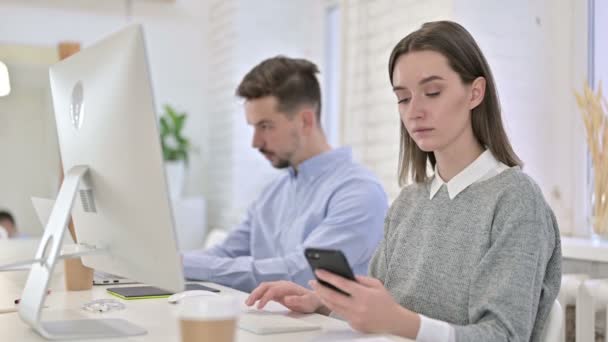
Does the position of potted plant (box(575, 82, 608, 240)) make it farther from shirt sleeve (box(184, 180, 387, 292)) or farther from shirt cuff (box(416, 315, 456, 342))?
shirt cuff (box(416, 315, 456, 342))

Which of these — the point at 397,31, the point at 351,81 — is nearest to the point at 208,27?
the point at 351,81

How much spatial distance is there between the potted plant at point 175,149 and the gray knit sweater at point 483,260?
3052mm

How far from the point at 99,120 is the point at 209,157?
3.59 metres

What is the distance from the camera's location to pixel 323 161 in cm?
251

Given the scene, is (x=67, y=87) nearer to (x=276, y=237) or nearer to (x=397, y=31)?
(x=276, y=237)

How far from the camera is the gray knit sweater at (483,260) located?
125cm

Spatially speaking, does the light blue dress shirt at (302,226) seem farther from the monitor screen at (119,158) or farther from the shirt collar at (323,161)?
the monitor screen at (119,158)

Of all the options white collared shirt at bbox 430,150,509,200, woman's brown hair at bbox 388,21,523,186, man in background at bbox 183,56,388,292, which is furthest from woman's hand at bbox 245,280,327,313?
man in background at bbox 183,56,388,292

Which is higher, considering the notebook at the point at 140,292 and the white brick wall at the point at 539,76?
the white brick wall at the point at 539,76

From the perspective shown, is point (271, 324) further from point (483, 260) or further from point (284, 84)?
point (284, 84)

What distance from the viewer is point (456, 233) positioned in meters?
1.42

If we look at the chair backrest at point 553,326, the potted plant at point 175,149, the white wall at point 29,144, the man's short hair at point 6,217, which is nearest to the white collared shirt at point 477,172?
the chair backrest at point 553,326

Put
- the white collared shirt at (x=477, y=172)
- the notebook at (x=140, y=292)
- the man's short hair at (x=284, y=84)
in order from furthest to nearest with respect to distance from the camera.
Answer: the man's short hair at (x=284, y=84) < the notebook at (x=140, y=292) < the white collared shirt at (x=477, y=172)

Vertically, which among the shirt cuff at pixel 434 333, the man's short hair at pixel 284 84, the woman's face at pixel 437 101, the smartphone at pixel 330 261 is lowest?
the shirt cuff at pixel 434 333
